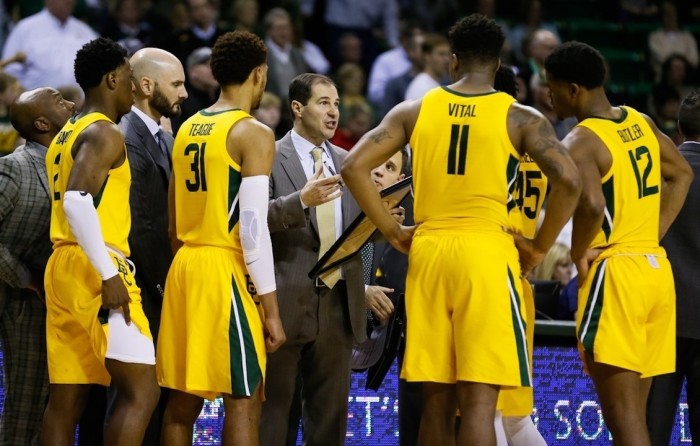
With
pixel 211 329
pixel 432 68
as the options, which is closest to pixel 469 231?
pixel 211 329

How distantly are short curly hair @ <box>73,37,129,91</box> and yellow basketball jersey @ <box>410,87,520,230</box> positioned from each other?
5.13 ft

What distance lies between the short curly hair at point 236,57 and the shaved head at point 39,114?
113 cm

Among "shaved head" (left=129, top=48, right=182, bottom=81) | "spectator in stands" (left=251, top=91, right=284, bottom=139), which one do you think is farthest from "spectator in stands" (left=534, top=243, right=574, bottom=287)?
"shaved head" (left=129, top=48, right=182, bottom=81)

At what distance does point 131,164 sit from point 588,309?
7.94 feet

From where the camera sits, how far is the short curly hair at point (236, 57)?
5492 millimetres

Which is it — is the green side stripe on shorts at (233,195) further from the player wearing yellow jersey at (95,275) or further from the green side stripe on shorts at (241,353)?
the player wearing yellow jersey at (95,275)

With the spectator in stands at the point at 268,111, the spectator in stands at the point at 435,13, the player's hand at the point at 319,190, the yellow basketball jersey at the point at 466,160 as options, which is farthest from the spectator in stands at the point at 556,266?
the spectator in stands at the point at 435,13

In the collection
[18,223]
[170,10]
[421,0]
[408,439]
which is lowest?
[408,439]

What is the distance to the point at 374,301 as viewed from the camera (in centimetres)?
637

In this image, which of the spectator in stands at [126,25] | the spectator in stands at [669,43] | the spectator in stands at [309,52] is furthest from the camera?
the spectator in stands at [669,43]

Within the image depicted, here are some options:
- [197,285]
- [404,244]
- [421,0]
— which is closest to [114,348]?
[197,285]

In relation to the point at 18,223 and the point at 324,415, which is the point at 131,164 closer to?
the point at 18,223

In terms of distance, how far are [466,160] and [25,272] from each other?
2443 mm

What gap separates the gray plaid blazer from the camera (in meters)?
6.05
